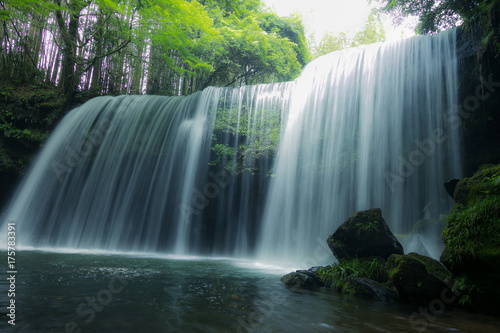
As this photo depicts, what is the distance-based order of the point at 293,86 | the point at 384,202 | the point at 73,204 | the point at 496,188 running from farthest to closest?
1. the point at 293,86
2. the point at 73,204
3. the point at 384,202
4. the point at 496,188

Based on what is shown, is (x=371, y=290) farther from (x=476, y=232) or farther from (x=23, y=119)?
(x=23, y=119)

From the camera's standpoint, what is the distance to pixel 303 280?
4750 millimetres

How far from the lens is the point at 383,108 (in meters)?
9.02

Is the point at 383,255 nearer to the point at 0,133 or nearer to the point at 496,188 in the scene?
the point at 496,188

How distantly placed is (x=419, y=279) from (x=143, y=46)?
60.5 ft

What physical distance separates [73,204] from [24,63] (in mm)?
10454

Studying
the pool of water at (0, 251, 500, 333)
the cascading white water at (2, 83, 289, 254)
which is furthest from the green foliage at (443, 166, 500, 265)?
the cascading white water at (2, 83, 289, 254)

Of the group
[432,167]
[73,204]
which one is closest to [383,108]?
[432,167]
